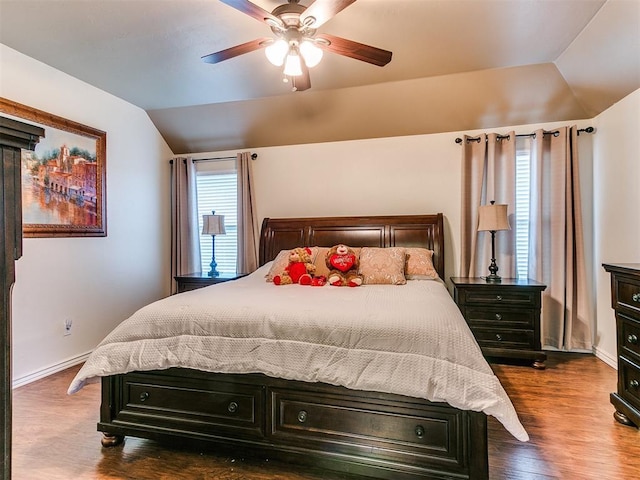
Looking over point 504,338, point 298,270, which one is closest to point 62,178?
point 298,270

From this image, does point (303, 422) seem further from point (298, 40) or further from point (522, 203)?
point (522, 203)

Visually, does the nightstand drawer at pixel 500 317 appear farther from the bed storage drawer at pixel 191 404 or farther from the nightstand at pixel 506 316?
the bed storage drawer at pixel 191 404

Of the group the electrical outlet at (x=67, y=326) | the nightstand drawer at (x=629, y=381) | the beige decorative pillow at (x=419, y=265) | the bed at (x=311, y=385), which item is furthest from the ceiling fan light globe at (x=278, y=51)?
the electrical outlet at (x=67, y=326)

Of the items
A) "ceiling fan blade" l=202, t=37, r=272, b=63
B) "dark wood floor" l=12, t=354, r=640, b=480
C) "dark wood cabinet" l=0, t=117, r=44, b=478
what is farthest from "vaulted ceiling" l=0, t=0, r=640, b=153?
"dark wood floor" l=12, t=354, r=640, b=480

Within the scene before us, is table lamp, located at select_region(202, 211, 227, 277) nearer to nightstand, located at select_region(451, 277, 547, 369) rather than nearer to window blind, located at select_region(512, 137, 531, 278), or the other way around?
nightstand, located at select_region(451, 277, 547, 369)

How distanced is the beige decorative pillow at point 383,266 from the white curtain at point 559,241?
150cm

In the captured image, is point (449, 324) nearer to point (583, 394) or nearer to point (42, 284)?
point (583, 394)

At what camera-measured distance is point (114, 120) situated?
375 centimetres

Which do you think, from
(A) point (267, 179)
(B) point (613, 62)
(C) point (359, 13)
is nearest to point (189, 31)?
(C) point (359, 13)

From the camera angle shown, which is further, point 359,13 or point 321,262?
point 321,262

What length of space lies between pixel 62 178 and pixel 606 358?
5.24 meters

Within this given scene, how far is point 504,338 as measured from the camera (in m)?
3.16

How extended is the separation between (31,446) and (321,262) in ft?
7.48

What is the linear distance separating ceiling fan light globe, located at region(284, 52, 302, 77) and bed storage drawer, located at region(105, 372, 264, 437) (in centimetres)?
192
